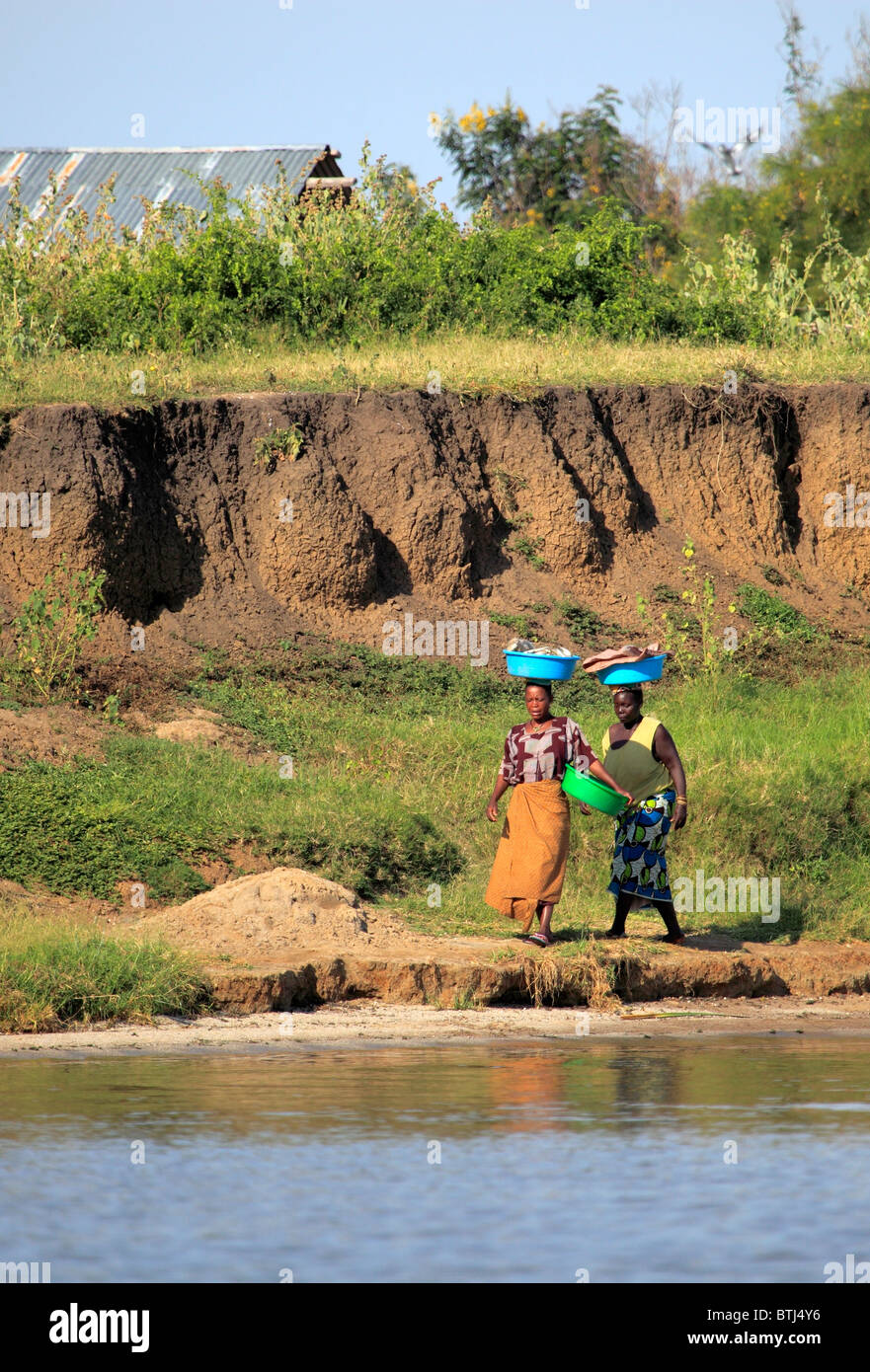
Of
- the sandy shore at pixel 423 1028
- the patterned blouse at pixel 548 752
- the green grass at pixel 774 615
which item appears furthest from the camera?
the green grass at pixel 774 615

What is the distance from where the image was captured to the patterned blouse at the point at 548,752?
9.92 metres

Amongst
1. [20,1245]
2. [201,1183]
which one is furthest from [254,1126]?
[20,1245]

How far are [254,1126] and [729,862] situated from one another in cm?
613

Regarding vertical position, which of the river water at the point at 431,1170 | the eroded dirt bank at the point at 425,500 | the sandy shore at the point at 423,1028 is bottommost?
the river water at the point at 431,1170

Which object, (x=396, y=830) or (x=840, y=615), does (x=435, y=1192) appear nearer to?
(x=396, y=830)

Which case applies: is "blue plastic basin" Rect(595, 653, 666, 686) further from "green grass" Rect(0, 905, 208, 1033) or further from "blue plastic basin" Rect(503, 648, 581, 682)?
"green grass" Rect(0, 905, 208, 1033)

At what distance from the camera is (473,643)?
16.6 metres

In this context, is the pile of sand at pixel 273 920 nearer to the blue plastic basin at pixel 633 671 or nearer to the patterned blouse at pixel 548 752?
the patterned blouse at pixel 548 752

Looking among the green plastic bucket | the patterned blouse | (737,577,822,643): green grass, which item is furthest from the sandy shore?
(737,577,822,643): green grass

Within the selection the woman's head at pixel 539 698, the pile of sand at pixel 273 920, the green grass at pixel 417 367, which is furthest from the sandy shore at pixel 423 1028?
the green grass at pixel 417 367

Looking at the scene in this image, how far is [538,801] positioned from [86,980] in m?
2.69

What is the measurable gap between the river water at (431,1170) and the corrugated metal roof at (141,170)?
1071 inches

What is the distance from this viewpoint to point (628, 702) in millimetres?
10305
